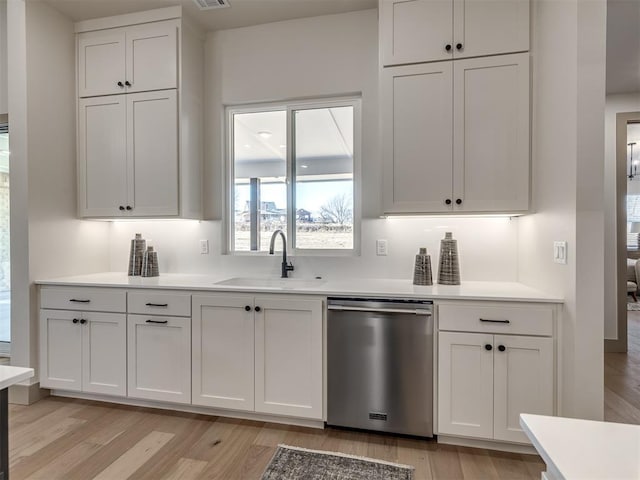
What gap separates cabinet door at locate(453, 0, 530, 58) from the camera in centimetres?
215

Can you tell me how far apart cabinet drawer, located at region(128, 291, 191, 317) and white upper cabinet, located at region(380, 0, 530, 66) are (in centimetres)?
207

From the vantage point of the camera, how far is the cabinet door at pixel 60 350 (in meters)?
2.52

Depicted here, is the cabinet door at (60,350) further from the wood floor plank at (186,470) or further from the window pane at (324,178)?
the window pane at (324,178)

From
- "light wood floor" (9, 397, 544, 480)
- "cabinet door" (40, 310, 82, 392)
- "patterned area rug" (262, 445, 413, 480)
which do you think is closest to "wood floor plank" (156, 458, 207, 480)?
"light wood floor" (9, 397, 544, 480)

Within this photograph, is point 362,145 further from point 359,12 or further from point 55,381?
point 55,381

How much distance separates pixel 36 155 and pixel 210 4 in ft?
5.54

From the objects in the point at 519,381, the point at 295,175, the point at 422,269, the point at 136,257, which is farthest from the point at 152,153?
the point at 519,381

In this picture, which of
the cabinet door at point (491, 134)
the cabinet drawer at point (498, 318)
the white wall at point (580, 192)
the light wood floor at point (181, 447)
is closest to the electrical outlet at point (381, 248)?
A: the cabinet door at point (491, 134)

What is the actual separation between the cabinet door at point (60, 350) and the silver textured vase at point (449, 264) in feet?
8.50

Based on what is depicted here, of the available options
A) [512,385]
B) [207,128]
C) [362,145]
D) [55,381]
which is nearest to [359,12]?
[362,145]

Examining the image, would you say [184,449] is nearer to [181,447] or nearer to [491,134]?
[181,447]

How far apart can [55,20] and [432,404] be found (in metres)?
3.83

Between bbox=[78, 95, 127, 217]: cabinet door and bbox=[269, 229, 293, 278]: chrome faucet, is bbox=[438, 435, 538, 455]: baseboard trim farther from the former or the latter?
bbox=[78, 95, 127, 217]: cabinet door

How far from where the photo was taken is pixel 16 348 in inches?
102
